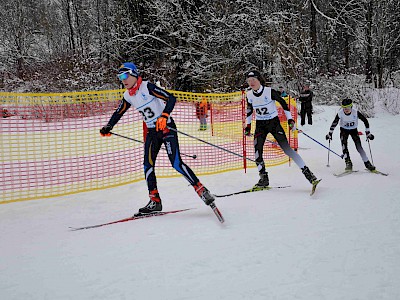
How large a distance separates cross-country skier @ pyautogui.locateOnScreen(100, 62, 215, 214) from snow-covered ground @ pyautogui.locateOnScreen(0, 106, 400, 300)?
1.60ft

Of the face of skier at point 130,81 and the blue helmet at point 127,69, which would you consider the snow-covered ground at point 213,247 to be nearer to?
the face of skier at point 130,81

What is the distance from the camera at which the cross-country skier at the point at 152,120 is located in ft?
15.3

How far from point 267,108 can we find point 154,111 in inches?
91.4

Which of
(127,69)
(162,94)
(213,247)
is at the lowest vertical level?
(213,247)

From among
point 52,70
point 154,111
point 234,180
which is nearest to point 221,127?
point 234,180

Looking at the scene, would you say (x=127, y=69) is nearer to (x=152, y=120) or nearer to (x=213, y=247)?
(x=152, y=120)

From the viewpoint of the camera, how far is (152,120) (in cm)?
487

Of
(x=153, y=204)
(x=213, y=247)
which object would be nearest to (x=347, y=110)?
(x=153, y=204)

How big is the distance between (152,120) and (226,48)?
2041 cm

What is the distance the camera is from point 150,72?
27000 mm

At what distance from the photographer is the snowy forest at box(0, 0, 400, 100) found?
21031 mm

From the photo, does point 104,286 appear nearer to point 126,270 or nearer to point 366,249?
point 126,270

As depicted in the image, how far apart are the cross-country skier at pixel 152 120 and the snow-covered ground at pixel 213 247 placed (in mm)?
489

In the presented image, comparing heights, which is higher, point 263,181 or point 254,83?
point 254,83
